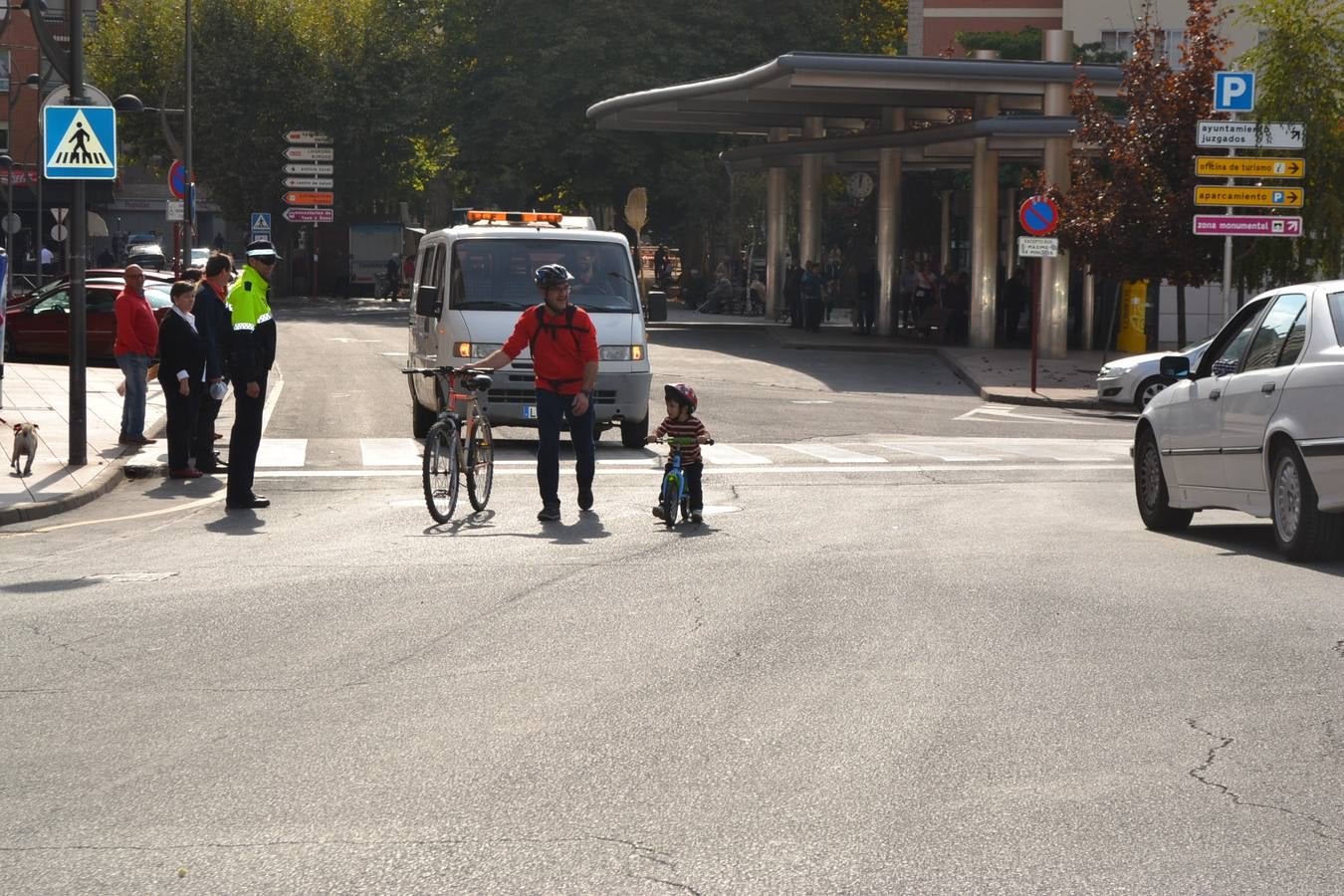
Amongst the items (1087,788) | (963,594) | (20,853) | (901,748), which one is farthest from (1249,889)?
(963,594)

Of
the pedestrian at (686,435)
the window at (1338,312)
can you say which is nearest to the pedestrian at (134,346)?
the pedestrian at (686,435)

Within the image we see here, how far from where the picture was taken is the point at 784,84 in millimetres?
35938

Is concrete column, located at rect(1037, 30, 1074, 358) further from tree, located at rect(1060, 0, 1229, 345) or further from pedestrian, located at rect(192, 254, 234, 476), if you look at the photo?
pedestrian, located at rect(192, 254, 234, 476)

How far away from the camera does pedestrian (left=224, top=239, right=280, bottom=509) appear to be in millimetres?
13836

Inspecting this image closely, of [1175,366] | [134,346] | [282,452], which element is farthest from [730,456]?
[1175,366]

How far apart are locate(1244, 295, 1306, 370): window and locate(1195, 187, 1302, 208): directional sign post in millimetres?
16508

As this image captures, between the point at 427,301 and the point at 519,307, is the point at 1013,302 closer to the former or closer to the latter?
→ the point at 519,307

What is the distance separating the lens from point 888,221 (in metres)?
40.8

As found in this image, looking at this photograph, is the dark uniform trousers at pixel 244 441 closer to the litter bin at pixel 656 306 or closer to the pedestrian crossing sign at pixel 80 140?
the pedestrian crossing sign at pixel 80 140

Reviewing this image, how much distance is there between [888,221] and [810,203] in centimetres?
397

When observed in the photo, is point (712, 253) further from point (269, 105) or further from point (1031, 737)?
point (1031, 737)

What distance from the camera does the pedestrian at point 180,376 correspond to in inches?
643

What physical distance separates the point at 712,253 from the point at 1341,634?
61726 millimetres

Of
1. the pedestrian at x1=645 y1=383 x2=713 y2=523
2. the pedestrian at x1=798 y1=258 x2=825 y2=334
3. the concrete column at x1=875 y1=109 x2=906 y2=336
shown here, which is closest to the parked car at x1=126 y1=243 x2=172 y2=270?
the pedestrian at x1=798 y1=258 x2=825 y2=334
